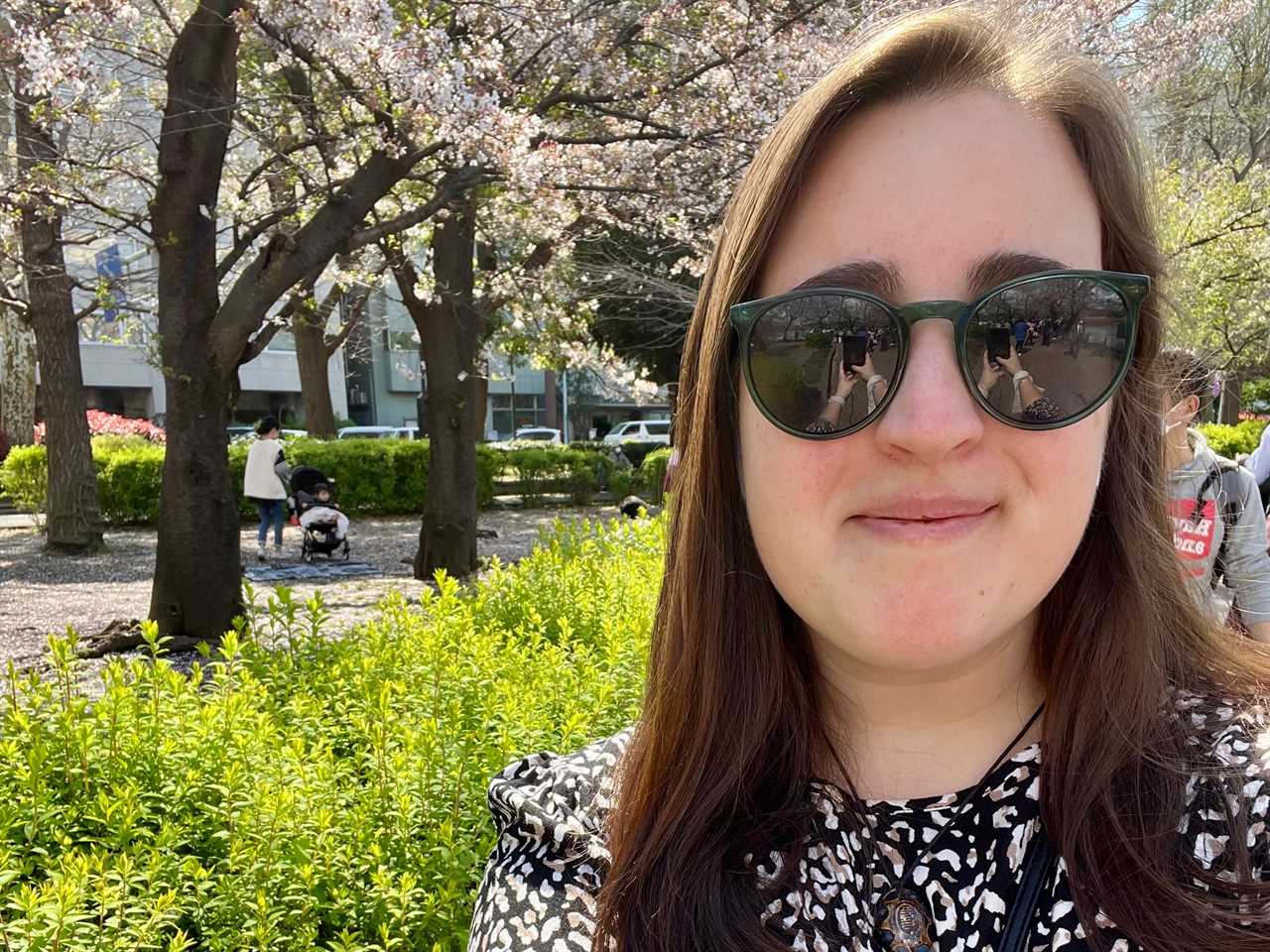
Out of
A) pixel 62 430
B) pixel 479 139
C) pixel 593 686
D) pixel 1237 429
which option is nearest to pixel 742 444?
pixel 593 686

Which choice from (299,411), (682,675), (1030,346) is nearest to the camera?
(1030,346)

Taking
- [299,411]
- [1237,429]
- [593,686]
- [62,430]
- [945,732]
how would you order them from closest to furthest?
[945,732]
[593,686]
[62,430]
[1237,429]
[299,411]

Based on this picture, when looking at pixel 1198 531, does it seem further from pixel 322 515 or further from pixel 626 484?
pixel 626 484

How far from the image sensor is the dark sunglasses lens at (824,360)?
1.05m

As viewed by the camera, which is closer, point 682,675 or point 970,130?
point 970,130

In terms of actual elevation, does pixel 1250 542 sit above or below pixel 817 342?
below

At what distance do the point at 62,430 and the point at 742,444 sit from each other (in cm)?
1372

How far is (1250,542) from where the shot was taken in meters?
3.54

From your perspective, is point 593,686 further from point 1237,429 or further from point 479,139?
point 1237,429

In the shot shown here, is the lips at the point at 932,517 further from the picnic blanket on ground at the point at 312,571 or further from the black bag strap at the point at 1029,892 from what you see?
the picnic blanket on ground at the point at 312,571

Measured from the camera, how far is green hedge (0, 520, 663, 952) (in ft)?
6.26

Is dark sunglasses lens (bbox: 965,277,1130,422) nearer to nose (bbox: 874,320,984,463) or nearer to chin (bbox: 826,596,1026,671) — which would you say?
nose (bbox: 874,320,984,463)

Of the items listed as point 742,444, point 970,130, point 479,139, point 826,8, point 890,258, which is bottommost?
point 742,444

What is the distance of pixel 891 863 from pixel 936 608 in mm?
331
